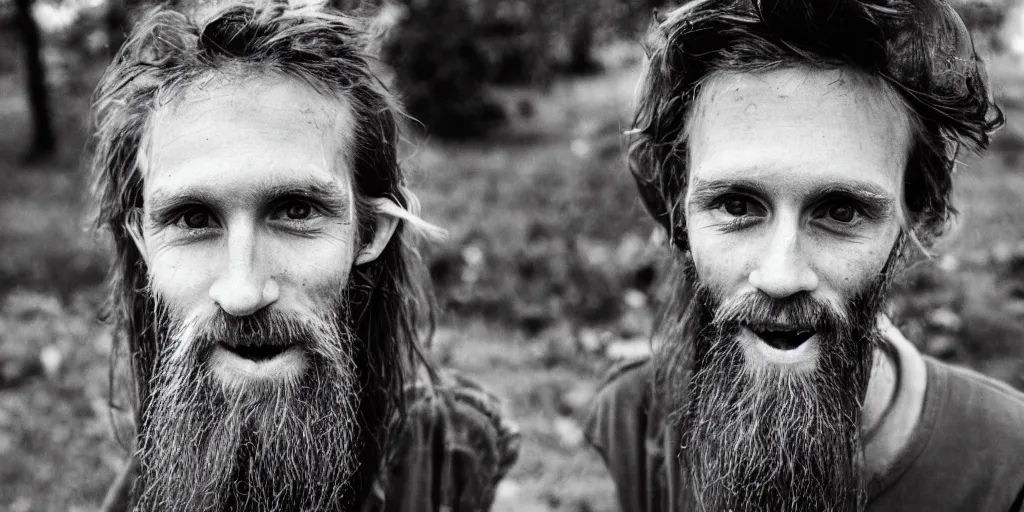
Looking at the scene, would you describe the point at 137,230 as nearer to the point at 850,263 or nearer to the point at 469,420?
the point at 469,420

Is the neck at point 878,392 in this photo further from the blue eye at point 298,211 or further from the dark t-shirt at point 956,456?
the blue eye at point 298,211

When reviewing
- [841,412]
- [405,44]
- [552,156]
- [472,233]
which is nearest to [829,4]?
[841,412]

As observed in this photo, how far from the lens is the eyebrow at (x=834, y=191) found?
6.53 feet

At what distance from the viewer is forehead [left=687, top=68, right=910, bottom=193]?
1.99m

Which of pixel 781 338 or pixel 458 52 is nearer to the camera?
pixel 781 338

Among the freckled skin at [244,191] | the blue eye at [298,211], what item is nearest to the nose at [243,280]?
the freckled skin at [244,191]

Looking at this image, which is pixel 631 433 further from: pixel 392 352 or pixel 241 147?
pixel 241 147

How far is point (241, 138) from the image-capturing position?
209 centimetres

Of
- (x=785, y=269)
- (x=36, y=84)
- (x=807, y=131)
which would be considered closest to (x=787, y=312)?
(x=785, y=269)

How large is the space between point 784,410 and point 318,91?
1.38m

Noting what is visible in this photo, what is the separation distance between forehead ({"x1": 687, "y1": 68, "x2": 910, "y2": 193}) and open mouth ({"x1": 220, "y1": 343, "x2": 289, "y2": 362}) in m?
1.12

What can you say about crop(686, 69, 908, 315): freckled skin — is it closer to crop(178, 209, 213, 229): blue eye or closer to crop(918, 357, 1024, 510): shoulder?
crop(918, 357, 1024, 510): shoulder

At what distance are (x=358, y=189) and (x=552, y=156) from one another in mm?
5679

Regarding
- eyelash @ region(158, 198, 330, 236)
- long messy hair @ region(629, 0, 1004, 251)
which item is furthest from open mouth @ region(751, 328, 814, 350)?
eyelash @ region(158, 198, 330, 236)
